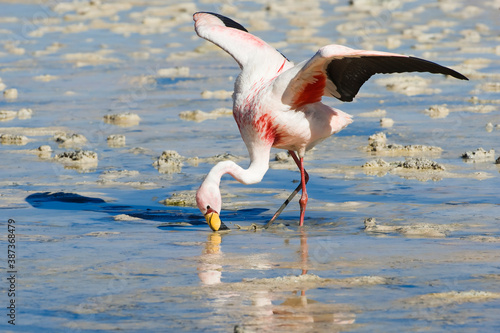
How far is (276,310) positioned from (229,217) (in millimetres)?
2901

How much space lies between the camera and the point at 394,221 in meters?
7.44

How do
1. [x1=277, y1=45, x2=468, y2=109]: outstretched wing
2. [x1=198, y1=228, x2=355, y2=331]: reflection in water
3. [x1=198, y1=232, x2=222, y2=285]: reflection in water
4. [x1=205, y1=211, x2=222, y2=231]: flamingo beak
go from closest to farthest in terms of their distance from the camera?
[x1=198, y1=228, x2=355, y2=331]: reflection in water
[x1=198, y1=232, x2=222, y2=285]: reflection in water
[x1=205, y1=211, x2=222, y2=231]: flamingo beak
[x1=277, y1=45, x2=468, y2=109]: outstretched wing

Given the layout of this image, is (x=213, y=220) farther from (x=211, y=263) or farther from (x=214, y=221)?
(x=211, y=263)

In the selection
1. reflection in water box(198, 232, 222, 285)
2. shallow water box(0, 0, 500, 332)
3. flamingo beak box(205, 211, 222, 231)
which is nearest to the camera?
shallow water box(0, 0, 500, 332)

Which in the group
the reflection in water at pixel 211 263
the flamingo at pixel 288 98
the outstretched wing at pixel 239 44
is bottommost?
the reflection in water at pixel 211 263

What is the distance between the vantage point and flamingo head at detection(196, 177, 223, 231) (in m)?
7.17

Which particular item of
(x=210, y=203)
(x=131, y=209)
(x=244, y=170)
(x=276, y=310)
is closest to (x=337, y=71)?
(x=244, y=170)

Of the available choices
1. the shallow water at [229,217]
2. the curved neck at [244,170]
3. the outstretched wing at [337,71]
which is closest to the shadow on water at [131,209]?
the shallow water at [229,217]

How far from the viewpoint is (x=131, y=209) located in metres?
8.13

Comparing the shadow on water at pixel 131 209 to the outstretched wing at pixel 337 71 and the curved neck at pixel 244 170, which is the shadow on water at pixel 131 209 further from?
the outstretched wing at pixel 337 71

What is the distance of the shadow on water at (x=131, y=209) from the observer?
7820 mm

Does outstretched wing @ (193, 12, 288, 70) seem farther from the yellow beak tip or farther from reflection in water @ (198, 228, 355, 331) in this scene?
reflection in water @ (198, 228, 355, 331)

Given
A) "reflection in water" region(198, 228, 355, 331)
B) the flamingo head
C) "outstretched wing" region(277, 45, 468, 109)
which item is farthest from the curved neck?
"reflection in water" region(198, 228, 355, 331)

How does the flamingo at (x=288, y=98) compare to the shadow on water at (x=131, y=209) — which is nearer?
the flamingo at (x=288, y=98)
